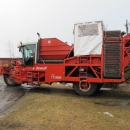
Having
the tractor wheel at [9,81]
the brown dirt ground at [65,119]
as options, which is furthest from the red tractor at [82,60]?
the brown dirt ground at [65,119]

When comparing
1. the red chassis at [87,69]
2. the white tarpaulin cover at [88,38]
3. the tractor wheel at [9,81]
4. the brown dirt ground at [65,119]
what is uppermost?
the white tarpaulin cover at [88,38]

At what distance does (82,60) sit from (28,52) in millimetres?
3761

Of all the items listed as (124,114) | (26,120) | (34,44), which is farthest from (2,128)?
(34,44)

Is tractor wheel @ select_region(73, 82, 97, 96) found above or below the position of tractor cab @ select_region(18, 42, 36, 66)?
below

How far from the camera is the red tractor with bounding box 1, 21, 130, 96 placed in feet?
30.9

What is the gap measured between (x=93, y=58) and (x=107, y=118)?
4200 millimetres

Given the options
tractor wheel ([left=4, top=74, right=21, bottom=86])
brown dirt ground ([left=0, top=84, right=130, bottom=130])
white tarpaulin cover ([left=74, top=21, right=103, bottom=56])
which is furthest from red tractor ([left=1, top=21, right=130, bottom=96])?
brown dirt ground ([left=0, top=84, right=130, bottom=130])

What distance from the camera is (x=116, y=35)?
952cm

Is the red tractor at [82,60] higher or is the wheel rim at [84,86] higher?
the red tractor at [82,60]

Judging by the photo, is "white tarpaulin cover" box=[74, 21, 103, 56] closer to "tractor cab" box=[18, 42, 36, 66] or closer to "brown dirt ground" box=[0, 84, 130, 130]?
"tractor cab" box=[18, 42, 36, 66]

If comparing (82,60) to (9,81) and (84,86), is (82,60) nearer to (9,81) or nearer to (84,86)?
(84,86)

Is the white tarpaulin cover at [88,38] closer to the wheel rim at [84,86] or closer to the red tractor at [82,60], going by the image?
the red tractor at [82,60]

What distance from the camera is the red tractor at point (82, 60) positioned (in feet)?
30.9

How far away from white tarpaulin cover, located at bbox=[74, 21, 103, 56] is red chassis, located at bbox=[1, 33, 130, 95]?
0.81ft
